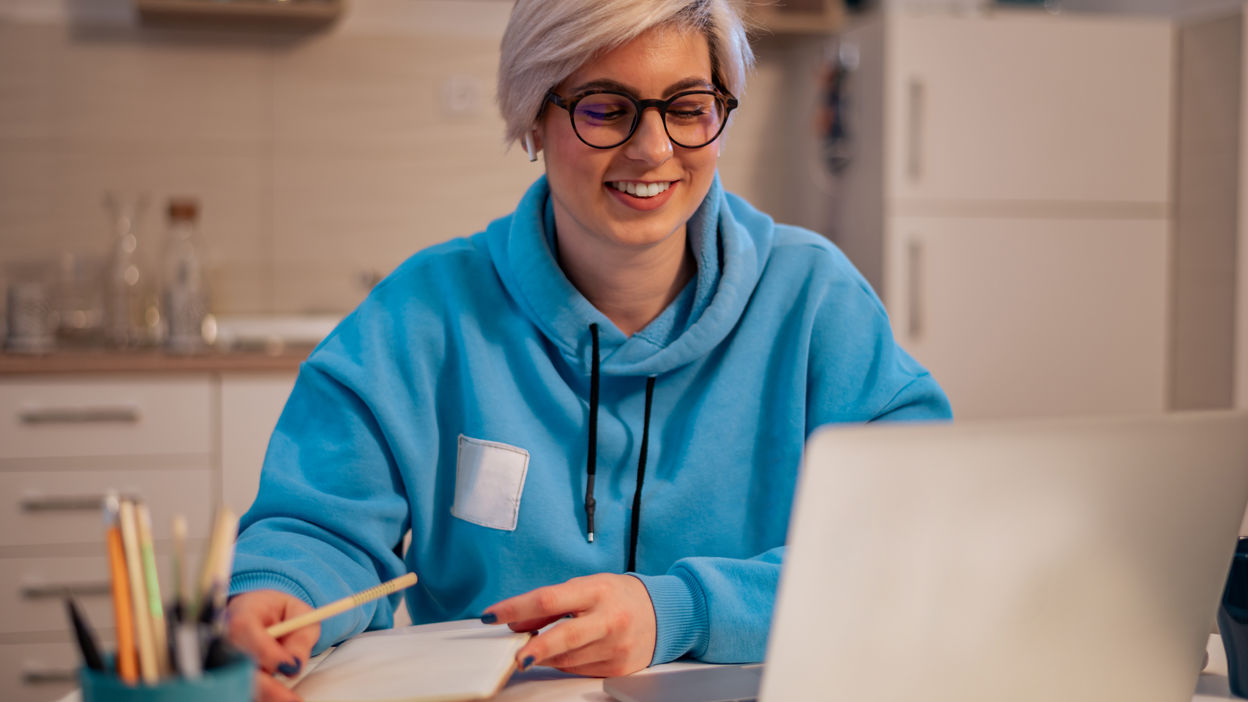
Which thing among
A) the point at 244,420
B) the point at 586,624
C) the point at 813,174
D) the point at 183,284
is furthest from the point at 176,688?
the point at 813,174

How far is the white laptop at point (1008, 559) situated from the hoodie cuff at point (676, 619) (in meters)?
0.25

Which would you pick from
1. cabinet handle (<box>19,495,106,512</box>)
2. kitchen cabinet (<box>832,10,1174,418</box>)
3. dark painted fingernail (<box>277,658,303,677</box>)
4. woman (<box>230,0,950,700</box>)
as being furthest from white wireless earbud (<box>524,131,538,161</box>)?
kitchen cabinet (<box>832,10,1174,418</box>)

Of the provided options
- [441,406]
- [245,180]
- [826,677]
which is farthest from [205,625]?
[245,180]

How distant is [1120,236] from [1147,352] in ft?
1.09

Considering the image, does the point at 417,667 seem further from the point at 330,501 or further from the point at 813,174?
the point at 813,174

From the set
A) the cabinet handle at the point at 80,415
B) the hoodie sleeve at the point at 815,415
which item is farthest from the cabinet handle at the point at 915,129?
the cabinet handle at the point at 80,415

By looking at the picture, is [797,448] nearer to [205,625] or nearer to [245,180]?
[205,625]

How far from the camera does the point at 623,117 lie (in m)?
1.08

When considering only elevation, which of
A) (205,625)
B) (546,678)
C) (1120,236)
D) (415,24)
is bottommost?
(546,678)

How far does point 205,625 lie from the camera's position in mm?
515

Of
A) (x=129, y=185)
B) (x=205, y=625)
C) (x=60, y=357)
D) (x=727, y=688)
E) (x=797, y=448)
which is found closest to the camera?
(x=205, y=625)

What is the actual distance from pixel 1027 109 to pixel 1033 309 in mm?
521

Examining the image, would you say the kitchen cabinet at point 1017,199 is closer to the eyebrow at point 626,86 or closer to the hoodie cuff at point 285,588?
the eyebrow at point 626,86

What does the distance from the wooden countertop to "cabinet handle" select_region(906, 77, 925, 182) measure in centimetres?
158
